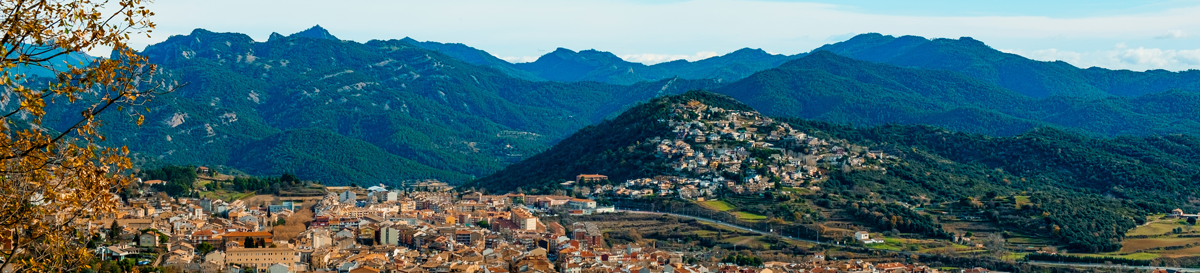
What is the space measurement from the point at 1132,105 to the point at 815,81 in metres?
39.8

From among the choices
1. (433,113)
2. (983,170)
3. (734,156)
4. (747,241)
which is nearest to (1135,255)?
(747,241)

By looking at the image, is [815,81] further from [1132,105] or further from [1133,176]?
[1133,176]

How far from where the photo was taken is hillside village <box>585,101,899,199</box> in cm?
6781

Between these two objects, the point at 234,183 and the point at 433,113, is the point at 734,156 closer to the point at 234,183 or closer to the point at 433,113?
the point at 234,183

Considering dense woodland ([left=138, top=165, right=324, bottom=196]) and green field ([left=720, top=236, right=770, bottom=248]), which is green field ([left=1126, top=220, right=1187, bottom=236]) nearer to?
green field ([left=720, top=236, right=770, bottom=248])

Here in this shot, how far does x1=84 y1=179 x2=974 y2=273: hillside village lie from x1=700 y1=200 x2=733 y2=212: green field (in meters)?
5.35

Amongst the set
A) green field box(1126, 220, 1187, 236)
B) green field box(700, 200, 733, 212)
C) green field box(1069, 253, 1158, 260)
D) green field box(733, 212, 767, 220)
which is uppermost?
green field box(700, 200, 733, 212)

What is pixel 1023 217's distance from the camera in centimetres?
5591

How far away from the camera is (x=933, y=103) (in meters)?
158

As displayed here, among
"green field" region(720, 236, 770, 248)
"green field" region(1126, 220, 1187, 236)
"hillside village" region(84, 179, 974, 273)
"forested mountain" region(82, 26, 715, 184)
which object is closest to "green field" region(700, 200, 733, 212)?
"hillside village" region(84, 179, 974, 273)

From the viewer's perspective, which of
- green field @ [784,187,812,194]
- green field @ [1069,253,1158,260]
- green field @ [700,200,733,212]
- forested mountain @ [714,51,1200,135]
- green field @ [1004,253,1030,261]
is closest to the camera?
green field @ [1004,253,1030,261]

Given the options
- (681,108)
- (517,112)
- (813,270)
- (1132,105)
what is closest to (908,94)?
(1132,105)

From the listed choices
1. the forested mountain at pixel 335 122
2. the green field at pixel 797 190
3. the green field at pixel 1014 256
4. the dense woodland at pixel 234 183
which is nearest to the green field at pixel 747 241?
the green field at pixel 1014 256

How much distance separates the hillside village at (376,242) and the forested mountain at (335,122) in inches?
1945
